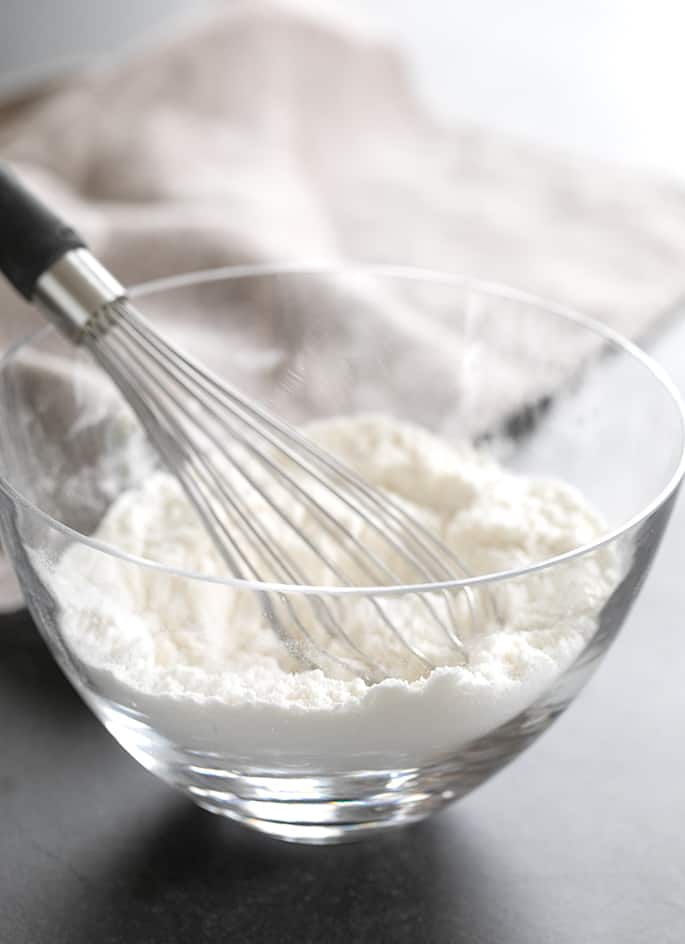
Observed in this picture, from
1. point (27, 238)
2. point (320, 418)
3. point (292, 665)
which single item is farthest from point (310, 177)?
point (292, 665)

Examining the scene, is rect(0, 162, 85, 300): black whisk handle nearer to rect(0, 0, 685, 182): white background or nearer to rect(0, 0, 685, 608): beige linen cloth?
rect(0, 0, 685, 608): beige linen cloth

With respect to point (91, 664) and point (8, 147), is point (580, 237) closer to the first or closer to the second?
point (8, 147)

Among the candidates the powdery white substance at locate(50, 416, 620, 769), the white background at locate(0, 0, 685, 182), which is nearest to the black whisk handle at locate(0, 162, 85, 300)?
the powdery white substance at locate(50, 416, 620, 769)

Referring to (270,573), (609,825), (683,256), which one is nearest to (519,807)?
(609,825)

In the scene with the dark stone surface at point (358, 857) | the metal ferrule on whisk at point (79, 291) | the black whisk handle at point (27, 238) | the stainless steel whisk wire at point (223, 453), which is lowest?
the dark stone surface at point (358, 857)

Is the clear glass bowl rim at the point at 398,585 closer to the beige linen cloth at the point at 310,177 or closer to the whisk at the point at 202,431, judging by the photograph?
the whisk at the point at 202,431

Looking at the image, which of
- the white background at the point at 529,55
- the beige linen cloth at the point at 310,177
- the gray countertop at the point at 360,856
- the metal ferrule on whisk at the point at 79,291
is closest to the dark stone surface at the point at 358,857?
the gray countertop at the point at 360,856
